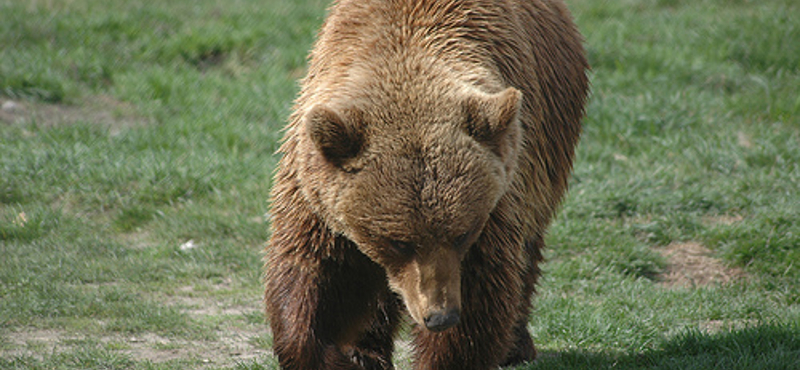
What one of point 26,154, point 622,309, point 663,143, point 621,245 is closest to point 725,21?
point 663,143

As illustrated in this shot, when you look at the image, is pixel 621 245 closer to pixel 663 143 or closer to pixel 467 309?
pixel 663 143

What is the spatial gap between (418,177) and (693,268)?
3.33m

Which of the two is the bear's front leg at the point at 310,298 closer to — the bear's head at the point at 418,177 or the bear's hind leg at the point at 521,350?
the bear's head at the point at 418,177

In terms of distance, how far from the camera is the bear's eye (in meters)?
3.59

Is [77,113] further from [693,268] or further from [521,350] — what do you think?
[693,268]

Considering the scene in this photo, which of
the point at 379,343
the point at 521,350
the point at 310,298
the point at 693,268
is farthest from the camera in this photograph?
the point at 693,268

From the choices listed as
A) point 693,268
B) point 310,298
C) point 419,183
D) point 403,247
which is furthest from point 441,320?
point 693,268

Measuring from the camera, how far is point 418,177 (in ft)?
11.5

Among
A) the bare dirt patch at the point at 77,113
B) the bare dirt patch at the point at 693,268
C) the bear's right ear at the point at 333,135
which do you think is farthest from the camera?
the bare dirt patch at the point at 77,113

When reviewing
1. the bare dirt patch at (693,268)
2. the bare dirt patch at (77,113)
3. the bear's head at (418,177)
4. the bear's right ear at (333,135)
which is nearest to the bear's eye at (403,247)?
the bear's head at (418,177)

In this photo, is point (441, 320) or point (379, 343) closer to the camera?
point (441, 320)

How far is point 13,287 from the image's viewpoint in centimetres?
560

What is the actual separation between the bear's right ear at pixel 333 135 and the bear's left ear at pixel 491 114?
437 millimetres

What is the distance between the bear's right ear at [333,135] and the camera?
349 cm
